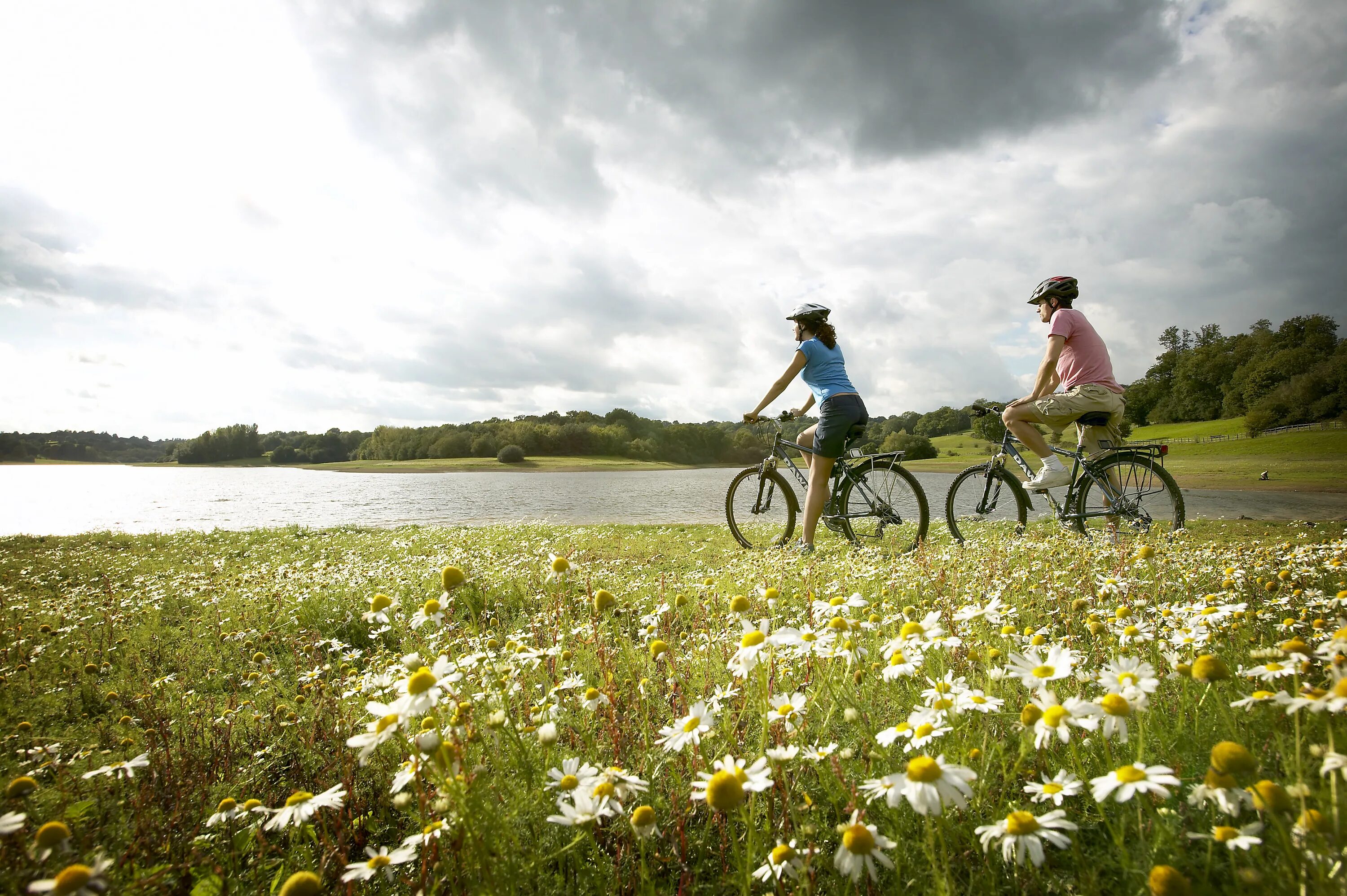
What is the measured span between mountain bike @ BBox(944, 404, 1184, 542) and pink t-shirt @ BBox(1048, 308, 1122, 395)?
1.24 feet

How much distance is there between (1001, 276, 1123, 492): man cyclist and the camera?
5715 millimetres

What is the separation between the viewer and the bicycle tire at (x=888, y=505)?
627 centimetres

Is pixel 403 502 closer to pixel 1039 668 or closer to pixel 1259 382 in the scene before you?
pixel 1039 668

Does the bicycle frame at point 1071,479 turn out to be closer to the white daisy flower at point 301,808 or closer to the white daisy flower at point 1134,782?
the white daisy flower at point 1134,782

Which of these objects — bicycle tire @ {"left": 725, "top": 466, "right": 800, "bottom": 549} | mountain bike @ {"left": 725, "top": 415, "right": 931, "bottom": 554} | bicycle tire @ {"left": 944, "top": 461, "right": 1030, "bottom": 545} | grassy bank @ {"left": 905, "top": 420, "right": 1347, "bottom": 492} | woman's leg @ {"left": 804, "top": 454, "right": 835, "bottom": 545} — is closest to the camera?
woman's leg @ {"left": 804, "top": 454, "right": 835, "bottom": 545}

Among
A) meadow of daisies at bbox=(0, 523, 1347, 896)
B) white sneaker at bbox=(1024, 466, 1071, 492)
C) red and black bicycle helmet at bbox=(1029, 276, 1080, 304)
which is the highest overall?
red and black bicycle helmet at bbox=(1029, 276, 1080, 304)

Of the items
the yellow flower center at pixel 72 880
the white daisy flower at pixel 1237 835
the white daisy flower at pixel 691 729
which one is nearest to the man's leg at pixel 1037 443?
the white daisy flower at pixel 1237 835

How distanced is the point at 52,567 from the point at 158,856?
8.65 meters

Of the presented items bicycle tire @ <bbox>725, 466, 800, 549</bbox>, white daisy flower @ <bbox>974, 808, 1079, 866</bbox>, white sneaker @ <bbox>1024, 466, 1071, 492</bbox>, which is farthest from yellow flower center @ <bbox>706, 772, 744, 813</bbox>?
white sneaker @ <bbox>1024, 466, 1071, 492</bbox>

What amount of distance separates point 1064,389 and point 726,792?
635 cm

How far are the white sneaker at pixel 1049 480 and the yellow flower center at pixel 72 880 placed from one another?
7138mm

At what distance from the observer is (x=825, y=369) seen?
20.9 feet

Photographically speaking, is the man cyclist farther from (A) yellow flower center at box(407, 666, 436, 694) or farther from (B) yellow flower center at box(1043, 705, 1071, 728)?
(A) yellow flower center at box(407, 666, 436, 694)

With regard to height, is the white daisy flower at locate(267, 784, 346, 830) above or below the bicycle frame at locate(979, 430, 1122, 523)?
below
